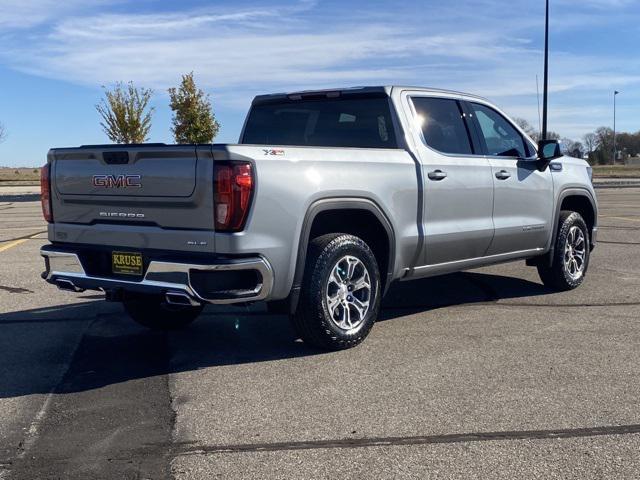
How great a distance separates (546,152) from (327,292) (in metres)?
3.11

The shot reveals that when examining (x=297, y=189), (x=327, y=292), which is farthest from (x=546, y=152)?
(x=297, y=189)

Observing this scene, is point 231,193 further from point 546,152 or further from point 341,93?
point 546,152

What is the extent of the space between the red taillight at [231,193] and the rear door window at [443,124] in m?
2.09

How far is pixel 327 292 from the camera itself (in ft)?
17.1

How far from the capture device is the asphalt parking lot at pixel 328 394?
3.51 meters

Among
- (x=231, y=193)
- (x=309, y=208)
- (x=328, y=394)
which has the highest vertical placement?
(x=231, y=193)

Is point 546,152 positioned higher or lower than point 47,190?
higher

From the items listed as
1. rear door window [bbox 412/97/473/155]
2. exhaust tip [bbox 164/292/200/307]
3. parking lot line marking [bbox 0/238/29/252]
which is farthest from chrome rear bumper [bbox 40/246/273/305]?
parking lot line marking [bbox 0/238/29/252]

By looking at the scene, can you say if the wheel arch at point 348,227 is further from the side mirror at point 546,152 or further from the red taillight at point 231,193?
the side mirror at point 546,152

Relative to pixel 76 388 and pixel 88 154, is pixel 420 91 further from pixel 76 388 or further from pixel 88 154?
pixel 76 388

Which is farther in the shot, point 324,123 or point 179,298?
point 324,123

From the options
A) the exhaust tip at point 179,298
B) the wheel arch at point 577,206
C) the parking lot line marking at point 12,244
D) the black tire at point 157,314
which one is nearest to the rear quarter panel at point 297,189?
the exhaust tip at point 179,298

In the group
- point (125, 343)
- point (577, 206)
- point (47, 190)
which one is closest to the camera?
point (47, 190)

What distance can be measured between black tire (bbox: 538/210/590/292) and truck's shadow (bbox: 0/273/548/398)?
163 mm
